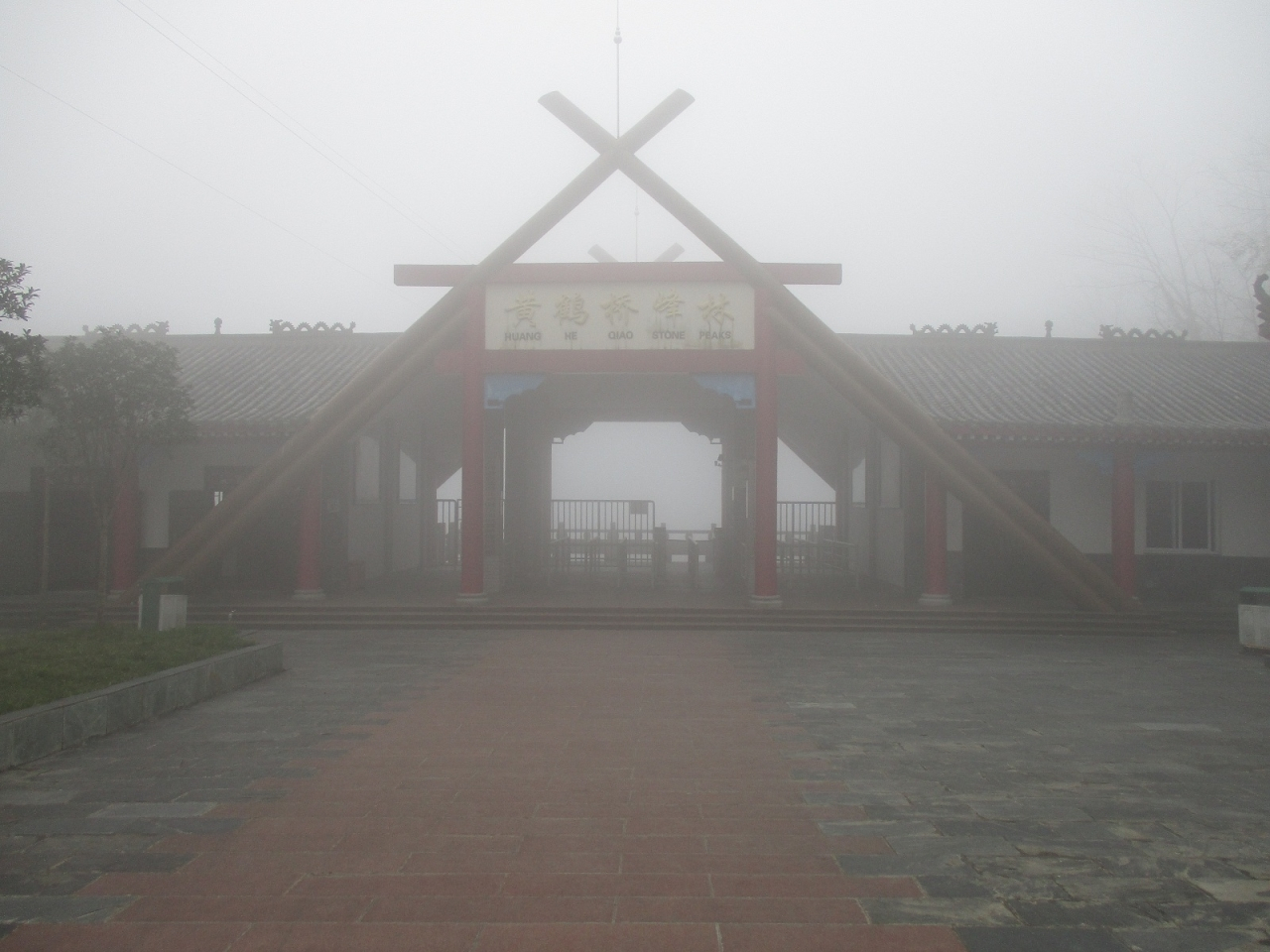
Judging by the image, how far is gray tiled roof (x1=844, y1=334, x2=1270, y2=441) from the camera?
13234mm

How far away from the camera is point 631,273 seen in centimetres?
1286

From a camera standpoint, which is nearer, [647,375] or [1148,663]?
[1148,663]

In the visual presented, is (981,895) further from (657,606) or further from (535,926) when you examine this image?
(657,606)

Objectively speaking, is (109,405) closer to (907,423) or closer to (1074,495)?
(907,423)

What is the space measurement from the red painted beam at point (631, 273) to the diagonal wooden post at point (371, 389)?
22cm

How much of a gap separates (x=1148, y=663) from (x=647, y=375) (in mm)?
7650

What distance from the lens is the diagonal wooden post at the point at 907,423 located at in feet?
40.8

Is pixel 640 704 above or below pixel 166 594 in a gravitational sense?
below

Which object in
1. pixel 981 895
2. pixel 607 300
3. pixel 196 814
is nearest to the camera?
pixel 981 895

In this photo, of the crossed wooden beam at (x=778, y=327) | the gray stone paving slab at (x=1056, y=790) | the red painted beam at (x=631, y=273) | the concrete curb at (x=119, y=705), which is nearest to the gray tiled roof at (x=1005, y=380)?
the crossed wooden beam at (x=778, y=327)

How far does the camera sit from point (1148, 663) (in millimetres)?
9758

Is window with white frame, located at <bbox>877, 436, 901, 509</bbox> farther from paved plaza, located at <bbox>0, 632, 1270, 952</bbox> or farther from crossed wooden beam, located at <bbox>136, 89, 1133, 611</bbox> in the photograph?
paved plaza, located at <bbox>0, 632, 1270, 952</bbox>

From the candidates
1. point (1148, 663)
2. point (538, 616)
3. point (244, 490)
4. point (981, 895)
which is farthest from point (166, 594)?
point (1148, 663)

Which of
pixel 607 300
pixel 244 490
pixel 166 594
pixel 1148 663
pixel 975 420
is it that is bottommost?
pixel 1148 663
